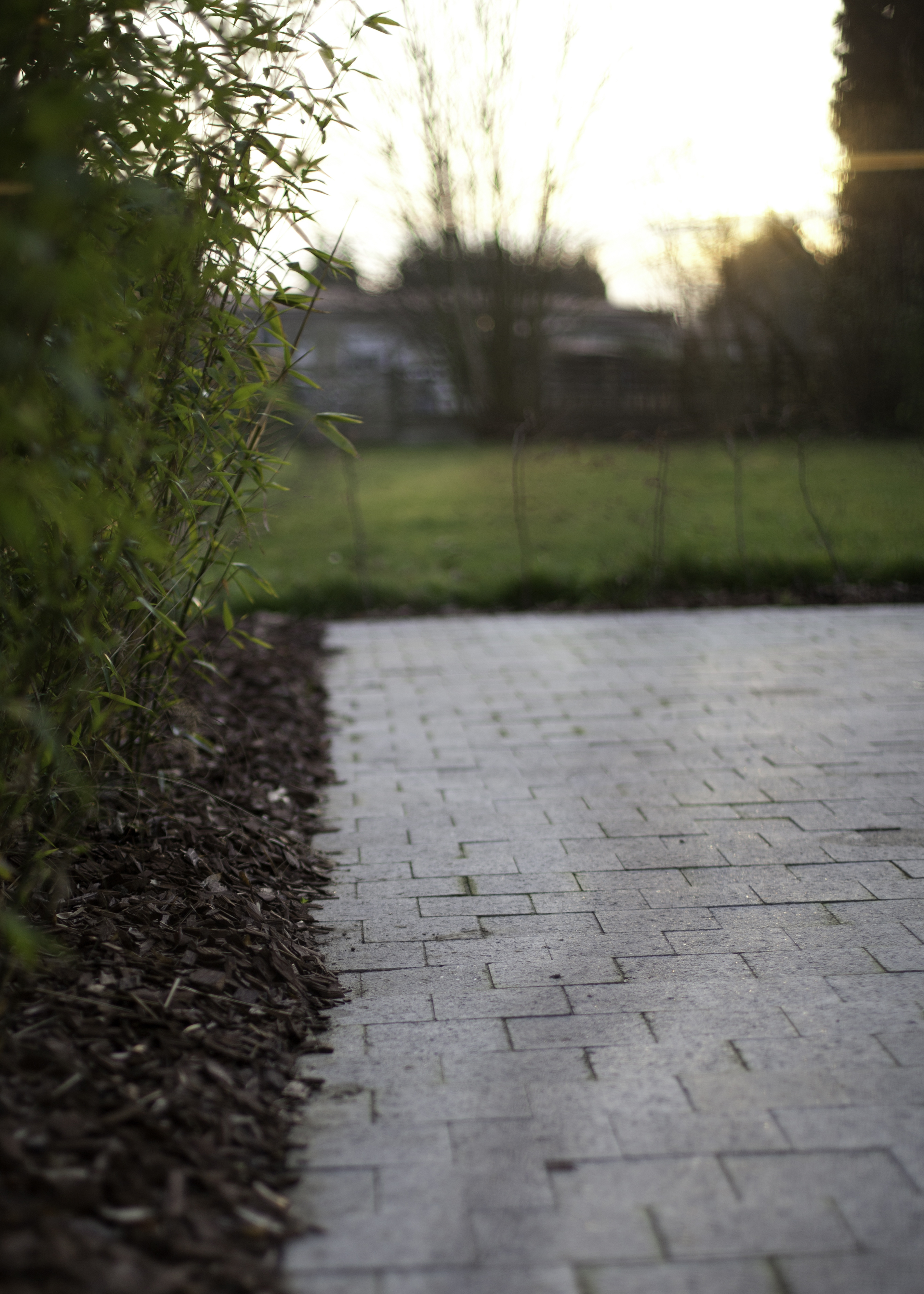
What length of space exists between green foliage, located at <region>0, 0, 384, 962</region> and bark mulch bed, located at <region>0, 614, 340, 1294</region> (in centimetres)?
23

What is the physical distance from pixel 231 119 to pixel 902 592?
657cm

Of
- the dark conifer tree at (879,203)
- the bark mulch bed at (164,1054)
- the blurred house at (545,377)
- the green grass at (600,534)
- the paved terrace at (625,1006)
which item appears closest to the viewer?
the bark mulch bed at (164,1054)

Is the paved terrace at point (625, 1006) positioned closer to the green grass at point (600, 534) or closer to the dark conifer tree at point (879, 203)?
the green grass at point (600, 534)

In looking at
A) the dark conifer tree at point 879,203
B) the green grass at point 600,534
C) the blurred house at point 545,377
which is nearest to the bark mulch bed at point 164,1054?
the green grass at point 600,534

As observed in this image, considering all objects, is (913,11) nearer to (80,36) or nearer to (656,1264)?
(80,36)

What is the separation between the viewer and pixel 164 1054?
202cm

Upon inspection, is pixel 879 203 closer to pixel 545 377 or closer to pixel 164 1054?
pixel 545 377

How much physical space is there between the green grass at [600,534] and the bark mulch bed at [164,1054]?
4.58 meters

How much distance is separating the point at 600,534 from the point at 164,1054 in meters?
7.96

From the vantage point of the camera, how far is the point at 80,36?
7.06ft

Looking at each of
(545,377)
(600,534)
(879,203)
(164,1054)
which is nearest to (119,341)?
(164,1054)

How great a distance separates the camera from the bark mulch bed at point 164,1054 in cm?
157

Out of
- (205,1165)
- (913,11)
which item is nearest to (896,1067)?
(205,1165)

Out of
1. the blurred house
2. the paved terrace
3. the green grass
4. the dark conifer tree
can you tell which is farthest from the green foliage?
the blurred house
